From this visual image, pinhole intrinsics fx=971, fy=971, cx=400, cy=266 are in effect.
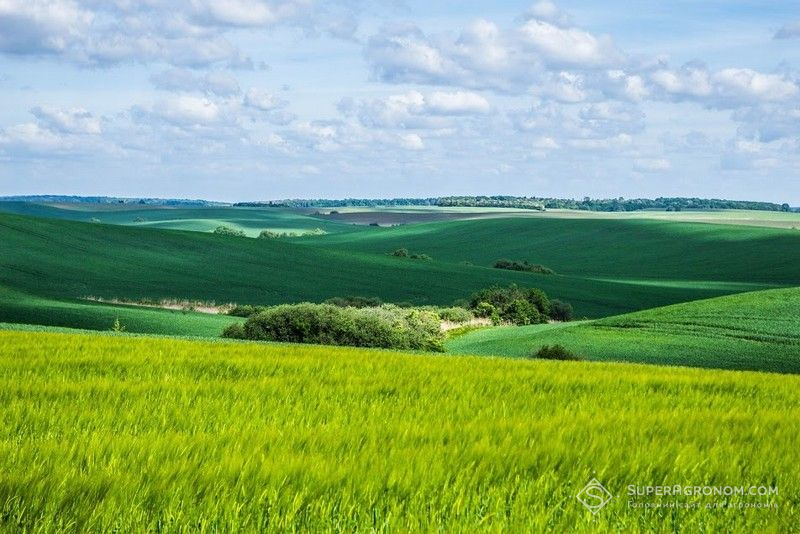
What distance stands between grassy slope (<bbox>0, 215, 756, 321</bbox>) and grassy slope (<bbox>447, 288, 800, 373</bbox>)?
2631 centimetres

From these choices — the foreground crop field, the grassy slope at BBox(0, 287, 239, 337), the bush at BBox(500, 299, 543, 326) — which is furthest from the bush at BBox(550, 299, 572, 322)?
the foreground crop field

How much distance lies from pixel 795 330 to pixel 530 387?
3445cm

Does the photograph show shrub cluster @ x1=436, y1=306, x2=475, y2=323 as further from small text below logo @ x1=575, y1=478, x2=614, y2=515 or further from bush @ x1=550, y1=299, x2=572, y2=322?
small text below logo @ x1=575, y1=478, x2=614, y2=515

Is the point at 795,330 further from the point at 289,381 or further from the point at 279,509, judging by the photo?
the point at 279,509

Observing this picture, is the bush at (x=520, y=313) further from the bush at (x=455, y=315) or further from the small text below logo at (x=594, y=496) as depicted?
the small text below logo at (x=594, y=496)

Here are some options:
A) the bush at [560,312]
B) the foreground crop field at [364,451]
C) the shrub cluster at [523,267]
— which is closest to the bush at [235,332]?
the foreground crop field at [364,451]

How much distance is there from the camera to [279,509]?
5.49m

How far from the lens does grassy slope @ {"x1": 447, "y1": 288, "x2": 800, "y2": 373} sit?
3922cm

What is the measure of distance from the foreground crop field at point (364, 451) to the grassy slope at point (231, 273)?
56.9 m

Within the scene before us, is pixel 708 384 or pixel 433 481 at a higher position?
pixel 433 481

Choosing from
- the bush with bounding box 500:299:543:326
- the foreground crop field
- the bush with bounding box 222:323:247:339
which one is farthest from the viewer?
the bush with bounding box 500:299:543:326

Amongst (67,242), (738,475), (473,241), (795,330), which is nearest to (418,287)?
(67,242)

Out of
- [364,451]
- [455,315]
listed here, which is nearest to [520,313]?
[455,315]

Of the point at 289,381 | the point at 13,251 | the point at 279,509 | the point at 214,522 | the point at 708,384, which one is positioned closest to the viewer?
the point at 214,522
